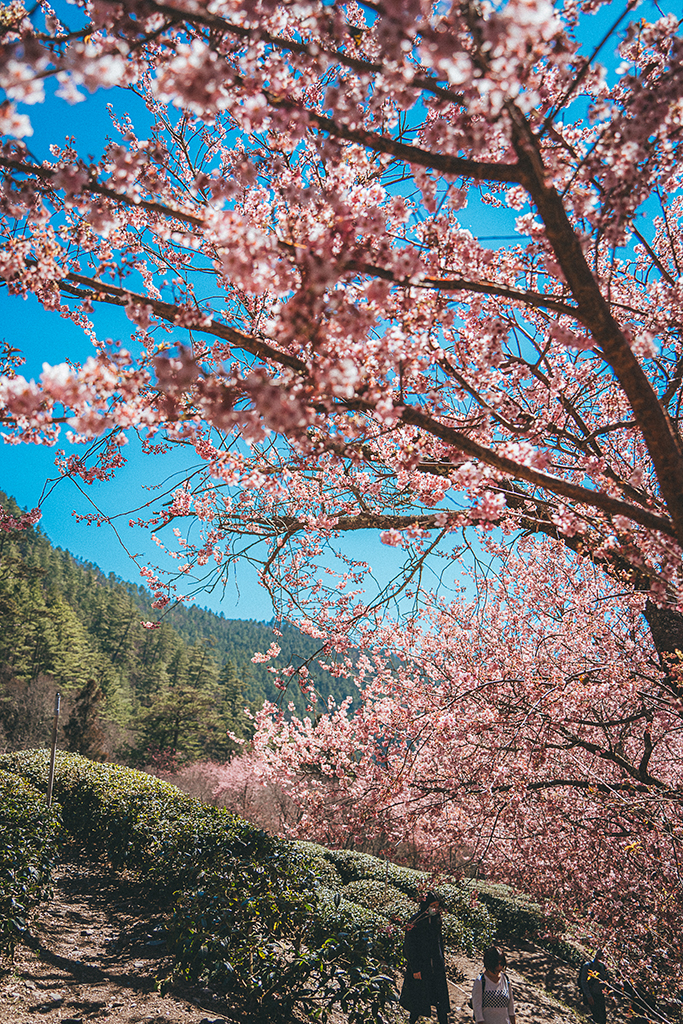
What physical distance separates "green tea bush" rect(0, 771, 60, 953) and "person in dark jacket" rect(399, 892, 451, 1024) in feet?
13.1

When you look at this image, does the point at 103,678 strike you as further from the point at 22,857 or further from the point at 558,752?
the point at 558,752

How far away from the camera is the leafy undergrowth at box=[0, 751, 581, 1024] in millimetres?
4363

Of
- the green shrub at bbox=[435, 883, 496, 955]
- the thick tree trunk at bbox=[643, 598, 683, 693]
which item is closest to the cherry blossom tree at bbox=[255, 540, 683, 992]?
the thick tree trunk at bbox=[643, 598, 683, 693]

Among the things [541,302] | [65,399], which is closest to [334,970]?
[65,399]

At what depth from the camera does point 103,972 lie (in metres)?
5.00

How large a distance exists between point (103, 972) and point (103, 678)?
4304 centimetres

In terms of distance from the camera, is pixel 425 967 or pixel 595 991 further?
pixel 595 991

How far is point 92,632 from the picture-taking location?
56875 mm

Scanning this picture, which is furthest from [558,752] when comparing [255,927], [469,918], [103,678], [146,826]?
[103,678]

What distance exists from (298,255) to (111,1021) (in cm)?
603

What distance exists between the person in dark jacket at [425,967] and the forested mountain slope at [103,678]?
9719mm

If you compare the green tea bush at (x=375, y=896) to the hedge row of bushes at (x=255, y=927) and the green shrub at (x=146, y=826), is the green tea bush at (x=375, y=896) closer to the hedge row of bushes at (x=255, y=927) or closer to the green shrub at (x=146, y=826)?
the green shrub at (x=146, y=826)

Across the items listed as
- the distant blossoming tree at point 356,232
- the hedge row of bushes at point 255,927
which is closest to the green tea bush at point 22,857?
the hedge row of bushes at point 255,927

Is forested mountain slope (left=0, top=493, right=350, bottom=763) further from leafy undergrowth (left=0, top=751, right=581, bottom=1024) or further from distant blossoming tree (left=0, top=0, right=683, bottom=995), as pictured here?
distant blossoming tree (left=0, top=0, right=683, bottom=995)
